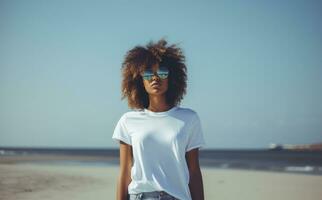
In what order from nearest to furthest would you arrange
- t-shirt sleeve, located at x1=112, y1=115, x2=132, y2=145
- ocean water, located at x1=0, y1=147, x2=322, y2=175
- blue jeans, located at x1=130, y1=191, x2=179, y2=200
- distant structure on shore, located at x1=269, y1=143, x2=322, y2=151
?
blue jeans, located at x1=130, y1=191, x2=179, y2=200 < t-shirt sleeve, located at x1=112, y1=115, x2=132, y2=145 < ocean water, located at x1=0, y1=147, x2=322, y2=175 < distant structure on shore, located at x1=269, y1=143, x2=322, y2=151

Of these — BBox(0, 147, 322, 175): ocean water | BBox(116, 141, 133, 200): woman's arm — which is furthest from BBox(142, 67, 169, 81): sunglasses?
BBox(0, 147, 322, 175): ocean water

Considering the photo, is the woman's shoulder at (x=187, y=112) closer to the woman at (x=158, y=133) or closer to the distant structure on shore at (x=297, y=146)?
the woman at (x=158, y=133)

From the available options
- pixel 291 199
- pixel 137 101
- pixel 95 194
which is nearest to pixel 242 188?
pixel 291 199

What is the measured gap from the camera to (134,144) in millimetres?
2303

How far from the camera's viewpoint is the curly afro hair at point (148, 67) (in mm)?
2408

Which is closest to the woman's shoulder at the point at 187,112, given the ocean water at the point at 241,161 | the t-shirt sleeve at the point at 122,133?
the t-shirt sleeve at the point at 122,133

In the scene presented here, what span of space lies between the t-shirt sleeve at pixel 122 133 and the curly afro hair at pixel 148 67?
17 cm

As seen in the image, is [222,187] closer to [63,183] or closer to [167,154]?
[63,183]

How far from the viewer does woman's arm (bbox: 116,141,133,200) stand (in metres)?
2.35

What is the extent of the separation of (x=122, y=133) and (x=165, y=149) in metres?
0.29

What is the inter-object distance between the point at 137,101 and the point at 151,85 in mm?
180

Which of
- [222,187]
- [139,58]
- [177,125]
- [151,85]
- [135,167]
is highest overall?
[139,58]

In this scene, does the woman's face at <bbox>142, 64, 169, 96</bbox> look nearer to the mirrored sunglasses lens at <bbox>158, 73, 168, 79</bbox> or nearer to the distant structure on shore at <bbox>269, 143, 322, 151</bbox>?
the mirrored sunglasses lens at <bbox>158, 73, 168, 79</bbox>

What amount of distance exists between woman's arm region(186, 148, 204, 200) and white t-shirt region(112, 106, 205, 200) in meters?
0.04
